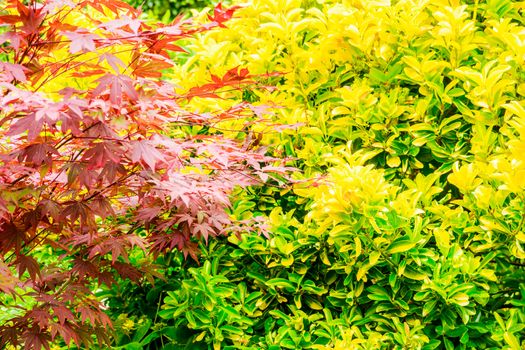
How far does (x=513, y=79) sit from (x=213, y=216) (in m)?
1.44

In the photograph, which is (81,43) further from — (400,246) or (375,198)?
(400,246)

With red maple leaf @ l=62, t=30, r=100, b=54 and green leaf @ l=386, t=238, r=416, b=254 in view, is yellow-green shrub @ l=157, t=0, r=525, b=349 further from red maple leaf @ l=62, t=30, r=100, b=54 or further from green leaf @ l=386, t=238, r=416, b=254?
red maple leaf @ l=62, t=30, r=100, b=54

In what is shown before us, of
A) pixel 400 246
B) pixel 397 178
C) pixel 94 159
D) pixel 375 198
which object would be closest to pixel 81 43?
pixel 94 159

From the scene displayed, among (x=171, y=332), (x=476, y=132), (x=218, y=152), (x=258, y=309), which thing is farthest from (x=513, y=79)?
(x=171, y=332)

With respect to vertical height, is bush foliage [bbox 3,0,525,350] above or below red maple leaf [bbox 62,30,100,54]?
below

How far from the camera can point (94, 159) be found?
2.35 meters

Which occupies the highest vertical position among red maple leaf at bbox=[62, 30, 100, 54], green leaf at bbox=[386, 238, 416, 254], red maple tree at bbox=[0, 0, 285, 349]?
red maple leaf at bbox=[62, 30, 100, 54]

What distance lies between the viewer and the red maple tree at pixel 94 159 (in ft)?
7.34

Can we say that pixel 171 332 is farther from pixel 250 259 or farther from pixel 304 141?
pixel 304 141

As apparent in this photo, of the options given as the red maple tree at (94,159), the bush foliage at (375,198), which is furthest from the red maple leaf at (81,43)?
the bush foliage at (375,198)

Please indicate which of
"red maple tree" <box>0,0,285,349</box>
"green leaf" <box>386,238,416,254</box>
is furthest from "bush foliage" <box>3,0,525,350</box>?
"red maple tree" <box>0,0,285,349</box>

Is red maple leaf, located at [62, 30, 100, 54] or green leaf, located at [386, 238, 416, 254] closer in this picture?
red maple leaf, located at [62, 30, 100, 54]

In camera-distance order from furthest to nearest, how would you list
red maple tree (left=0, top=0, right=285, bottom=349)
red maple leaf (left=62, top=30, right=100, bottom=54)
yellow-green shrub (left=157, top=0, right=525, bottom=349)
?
yellow-green shrub (left=157, top=0, right=525, bottom=349) < red maple tree (left=0, top=0, right=285, bottom=349) < red maple leaf (left=62, top=30, right=100, bottom=54)

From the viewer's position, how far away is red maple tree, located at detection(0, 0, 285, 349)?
2.24 meters
